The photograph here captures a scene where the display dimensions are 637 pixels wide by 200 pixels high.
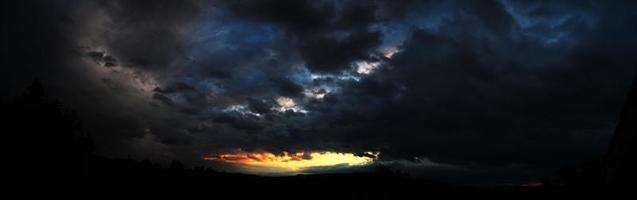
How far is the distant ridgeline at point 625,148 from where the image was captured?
11.6 m

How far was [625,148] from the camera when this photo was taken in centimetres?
1194

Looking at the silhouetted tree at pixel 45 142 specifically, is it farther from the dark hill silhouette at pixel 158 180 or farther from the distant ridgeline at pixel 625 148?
the distant ridgeline at pixel 625 148

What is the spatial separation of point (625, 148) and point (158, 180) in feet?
110

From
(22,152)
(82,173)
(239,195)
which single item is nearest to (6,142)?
(22,152)

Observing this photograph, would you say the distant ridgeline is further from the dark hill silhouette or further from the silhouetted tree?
the silhouetted tree

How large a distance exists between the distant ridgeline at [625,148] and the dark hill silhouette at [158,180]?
0.13ft

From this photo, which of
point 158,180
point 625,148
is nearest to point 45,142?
point 158,180

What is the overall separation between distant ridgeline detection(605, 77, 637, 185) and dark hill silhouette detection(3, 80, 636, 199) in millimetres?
39

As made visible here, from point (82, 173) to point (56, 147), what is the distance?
2222 millimetres

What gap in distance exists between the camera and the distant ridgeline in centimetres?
1163

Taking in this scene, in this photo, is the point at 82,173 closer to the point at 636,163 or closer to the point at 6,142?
the point at 6,142

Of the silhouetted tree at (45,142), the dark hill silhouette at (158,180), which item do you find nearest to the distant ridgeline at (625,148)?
the dark hill silhouette at (158,180)

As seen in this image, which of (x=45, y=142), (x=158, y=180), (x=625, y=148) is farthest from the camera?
(x=158, y=180)

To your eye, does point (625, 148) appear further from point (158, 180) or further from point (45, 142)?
point (158, 180)
